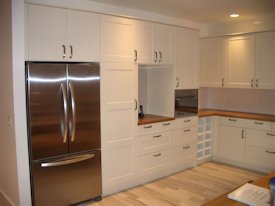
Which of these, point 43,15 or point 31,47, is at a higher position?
point 43,15

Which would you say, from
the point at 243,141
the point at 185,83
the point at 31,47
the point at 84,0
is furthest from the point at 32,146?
the point at 243,141

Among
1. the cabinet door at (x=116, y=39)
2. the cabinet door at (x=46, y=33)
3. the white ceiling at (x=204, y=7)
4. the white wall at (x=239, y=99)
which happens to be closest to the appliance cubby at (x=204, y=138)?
the white wall at (x=239, y=99)

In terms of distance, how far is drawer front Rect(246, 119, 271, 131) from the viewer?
4371mm

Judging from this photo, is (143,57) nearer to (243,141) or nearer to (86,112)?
(86,112)

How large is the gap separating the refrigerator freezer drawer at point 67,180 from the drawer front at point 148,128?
0.74 m

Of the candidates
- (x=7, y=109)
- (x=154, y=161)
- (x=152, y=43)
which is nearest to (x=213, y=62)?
(x=152, y=43)

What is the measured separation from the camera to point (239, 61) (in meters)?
4.84

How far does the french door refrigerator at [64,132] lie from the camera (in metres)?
A: 2.95

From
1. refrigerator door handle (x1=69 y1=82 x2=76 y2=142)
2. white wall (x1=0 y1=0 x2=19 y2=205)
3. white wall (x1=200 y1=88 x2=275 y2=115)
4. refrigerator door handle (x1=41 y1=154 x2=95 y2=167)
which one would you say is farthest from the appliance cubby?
white wall (x1=0 y1=0 x2=19 y2=205)

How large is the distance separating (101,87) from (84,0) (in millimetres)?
1065

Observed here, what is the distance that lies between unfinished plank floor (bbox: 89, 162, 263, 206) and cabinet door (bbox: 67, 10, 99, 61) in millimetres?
1854

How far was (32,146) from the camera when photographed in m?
2.94

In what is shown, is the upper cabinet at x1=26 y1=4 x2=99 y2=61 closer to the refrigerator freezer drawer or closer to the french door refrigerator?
the french door refrigerator

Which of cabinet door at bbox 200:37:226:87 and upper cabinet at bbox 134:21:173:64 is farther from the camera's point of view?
cabinet door at bbox 200:37:226:87
